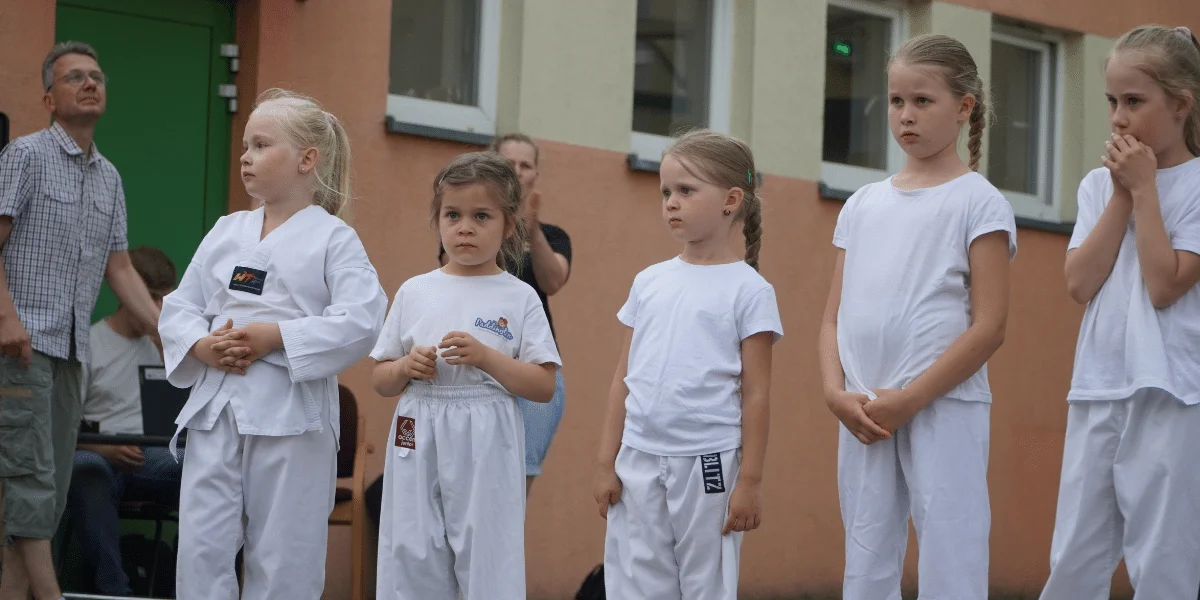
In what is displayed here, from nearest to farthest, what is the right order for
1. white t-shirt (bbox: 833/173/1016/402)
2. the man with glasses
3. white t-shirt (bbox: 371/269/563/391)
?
white t-shirt (bbox: 833/173/1016/402) < white t-shirt (bbox: 371/269/563/391) < the man with glasses

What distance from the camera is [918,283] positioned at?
3.80m

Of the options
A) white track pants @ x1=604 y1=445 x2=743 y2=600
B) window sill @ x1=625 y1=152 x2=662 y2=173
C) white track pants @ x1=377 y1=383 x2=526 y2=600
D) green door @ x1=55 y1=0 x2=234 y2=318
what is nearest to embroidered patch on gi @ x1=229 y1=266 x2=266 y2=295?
white track pants @ x1=377 y1=383 x2=526 y2=600

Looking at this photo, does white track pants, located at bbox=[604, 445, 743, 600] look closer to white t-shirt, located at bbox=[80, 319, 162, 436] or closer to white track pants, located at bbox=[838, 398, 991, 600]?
white track pants, located at bbox=[838, 398, 991, 600]

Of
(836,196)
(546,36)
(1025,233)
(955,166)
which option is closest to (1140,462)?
(955,166)

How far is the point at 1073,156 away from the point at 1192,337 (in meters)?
6.80

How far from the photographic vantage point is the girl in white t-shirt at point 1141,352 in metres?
3.75

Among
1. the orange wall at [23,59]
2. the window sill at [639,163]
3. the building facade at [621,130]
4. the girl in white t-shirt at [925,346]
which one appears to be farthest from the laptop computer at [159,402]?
the girl in white t-shirt at [925,346]

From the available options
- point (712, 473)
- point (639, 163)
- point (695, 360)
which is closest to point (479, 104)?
point (639, 163)

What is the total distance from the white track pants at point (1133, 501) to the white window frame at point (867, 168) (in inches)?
206

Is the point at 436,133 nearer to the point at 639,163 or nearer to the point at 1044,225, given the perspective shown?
the point at 639,163

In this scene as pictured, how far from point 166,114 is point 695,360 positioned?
373 centimetres

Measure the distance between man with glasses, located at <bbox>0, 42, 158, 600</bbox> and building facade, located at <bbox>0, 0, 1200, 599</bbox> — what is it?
60 centimetres

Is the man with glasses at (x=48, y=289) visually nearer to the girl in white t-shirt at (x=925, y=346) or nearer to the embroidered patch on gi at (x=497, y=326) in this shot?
the embroidered patch on gi at (x=497, y=326)

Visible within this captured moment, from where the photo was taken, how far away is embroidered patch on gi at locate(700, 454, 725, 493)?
3.96m
